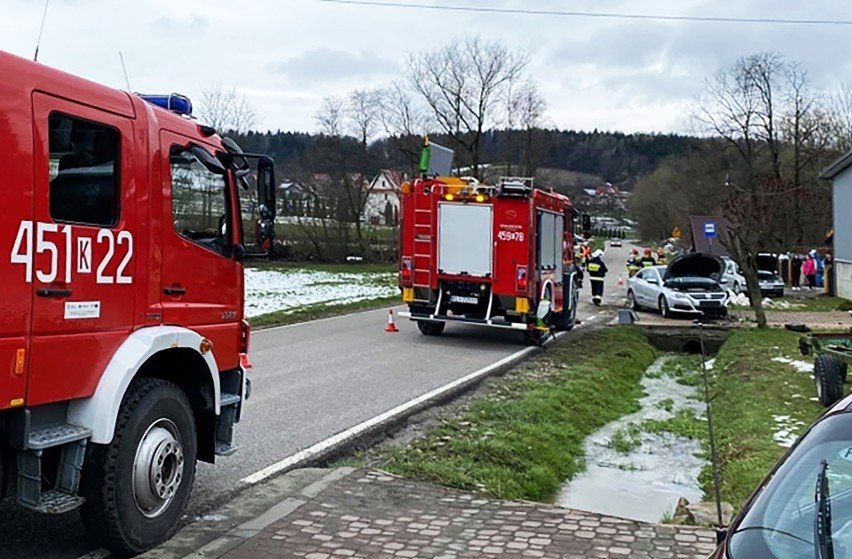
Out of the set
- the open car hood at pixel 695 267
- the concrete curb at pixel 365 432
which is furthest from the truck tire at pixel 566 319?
the concrete curb at pixel 365 432

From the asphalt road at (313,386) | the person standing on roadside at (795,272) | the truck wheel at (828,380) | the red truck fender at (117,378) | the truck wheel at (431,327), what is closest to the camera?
the red truck fender at (117,378)

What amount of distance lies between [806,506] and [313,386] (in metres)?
8.34

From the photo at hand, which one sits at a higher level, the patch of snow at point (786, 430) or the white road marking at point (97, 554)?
the white road marking at point (97, 554)

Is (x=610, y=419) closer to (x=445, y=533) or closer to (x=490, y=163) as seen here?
(x=445, y=533)

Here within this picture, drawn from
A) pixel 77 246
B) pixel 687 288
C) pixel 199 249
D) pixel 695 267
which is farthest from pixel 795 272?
pixel 77 246

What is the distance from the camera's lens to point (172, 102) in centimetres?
562

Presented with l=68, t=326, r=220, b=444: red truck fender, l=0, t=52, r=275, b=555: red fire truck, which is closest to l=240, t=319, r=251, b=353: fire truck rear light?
l=0, t=52, r=275, b=555: red fire truck

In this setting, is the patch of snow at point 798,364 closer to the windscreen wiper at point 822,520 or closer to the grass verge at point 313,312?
the grass verge at point 313,312

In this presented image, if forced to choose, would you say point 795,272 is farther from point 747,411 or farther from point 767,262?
point 747,411

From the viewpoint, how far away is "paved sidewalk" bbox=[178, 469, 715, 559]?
4.87 m

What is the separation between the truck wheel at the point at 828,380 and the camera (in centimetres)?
995

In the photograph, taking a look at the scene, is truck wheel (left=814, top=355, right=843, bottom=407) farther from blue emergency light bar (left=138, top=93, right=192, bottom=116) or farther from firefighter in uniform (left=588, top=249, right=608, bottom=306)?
firefighter in uniform (left=588, top=249, right=608, bottom=306)

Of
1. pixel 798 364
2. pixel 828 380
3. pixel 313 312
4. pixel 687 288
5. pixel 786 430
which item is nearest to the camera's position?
pixel 786 430

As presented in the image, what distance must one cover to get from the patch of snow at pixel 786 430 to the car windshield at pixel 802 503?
5.93 metres
